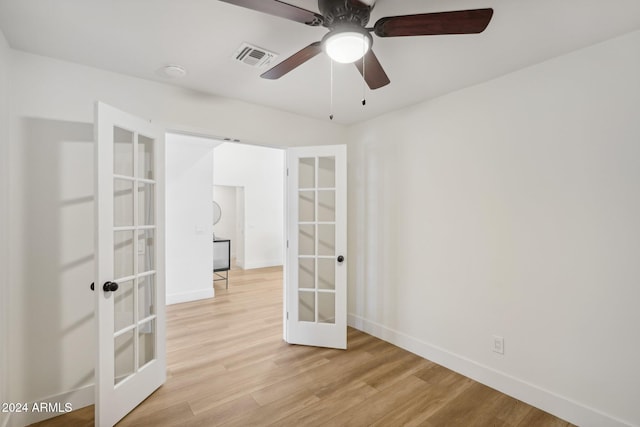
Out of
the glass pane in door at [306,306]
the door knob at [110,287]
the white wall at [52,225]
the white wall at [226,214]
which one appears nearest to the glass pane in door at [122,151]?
the white wall at [52,225]

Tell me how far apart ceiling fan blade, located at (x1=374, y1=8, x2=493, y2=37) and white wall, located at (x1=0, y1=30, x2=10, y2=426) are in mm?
2338

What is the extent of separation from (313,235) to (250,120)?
139cm

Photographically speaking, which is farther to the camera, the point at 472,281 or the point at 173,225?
the point at 173,225

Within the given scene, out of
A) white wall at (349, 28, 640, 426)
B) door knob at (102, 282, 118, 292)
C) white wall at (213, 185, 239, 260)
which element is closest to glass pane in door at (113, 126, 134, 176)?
door knob at (102, 282, 118, 292)

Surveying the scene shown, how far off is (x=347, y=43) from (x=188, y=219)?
4324 mm

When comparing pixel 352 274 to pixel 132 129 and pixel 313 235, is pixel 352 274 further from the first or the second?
pixel 132 129

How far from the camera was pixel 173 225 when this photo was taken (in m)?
4.79

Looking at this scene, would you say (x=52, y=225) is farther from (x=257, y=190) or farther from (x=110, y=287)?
(x=257, y=190)

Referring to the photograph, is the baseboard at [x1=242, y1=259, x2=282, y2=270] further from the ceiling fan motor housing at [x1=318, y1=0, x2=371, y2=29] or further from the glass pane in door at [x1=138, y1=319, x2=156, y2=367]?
the ceiling fan motor housing at [x1=318, y1=0, x2=371, y2=29]

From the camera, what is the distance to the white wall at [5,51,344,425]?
1.98 m

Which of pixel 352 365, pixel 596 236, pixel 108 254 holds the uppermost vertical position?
pixel 596 236

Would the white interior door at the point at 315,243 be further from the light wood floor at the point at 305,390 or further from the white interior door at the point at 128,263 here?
the white interior door at the point at 128,263

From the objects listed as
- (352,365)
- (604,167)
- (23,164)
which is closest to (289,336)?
(352,365)

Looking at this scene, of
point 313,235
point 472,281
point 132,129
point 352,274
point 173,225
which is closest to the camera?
point 132,129
